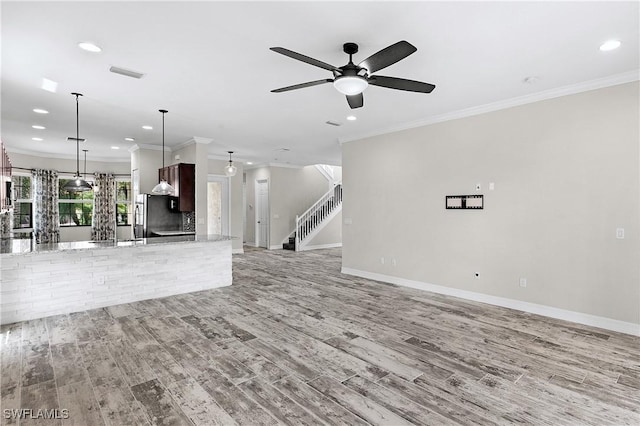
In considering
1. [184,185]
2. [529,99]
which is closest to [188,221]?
[184,185]

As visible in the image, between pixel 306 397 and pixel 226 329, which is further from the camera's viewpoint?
pixel 226 329

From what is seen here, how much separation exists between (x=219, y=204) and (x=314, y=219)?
10.7 feet

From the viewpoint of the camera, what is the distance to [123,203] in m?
10.3

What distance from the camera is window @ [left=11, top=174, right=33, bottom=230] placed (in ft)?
28.2

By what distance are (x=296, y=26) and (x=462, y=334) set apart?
3.68 meters

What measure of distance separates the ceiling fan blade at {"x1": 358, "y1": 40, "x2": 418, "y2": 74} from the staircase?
8309mm

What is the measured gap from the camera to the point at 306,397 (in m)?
2.47

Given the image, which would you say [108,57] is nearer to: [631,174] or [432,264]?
[432,264]

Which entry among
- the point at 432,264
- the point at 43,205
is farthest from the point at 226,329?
the point at 43,205

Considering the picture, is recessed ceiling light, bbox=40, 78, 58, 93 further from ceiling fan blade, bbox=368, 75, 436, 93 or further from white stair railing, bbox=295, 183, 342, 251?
white stair railing, bbox=295, 183, 342, 251

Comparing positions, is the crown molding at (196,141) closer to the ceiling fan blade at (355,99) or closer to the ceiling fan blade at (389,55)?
the ceiling fan blade at (355,99)

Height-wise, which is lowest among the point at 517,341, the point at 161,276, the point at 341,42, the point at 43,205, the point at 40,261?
the point at 517,341

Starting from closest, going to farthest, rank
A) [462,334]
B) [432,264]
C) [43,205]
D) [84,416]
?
[84,416] → [462,334] → [432,264] → [43,205]

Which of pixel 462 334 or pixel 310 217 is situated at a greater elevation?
pixel 310 217
